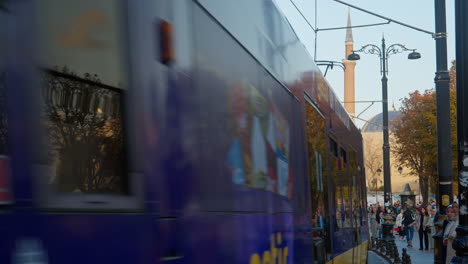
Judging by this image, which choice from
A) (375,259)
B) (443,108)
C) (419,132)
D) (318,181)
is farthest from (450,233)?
(419,132)

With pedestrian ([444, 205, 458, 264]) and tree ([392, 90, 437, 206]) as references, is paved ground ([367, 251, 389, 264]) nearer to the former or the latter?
pedestrian ([444, 205, 458, 264])

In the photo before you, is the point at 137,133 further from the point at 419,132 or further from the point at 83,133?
the point at 419,132

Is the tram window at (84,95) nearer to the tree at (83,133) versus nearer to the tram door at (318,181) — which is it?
the tree at (83,133)

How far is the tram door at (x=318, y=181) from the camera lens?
6.48 meters

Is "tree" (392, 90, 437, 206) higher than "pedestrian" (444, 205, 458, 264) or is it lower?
higher

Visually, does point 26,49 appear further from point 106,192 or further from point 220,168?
point 220,168

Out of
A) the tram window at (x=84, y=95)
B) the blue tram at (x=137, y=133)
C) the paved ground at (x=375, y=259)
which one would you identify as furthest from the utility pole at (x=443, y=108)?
the tram window at (x=84, y=95)

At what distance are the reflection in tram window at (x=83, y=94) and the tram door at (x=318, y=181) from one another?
3.85m

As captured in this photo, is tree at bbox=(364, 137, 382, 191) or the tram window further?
tree at bbox=(364, 137, 382, 191)

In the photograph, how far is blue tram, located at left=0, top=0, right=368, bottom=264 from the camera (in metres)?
2.11

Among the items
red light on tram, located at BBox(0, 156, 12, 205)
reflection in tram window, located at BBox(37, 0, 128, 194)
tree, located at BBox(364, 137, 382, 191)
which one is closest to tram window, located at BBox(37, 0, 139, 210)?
reflection in tram window, located at BBox(37, 0, 128, 194)

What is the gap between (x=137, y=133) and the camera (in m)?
2.64

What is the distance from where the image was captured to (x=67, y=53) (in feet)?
7.63

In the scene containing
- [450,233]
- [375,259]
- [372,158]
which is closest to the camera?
[450,233]
